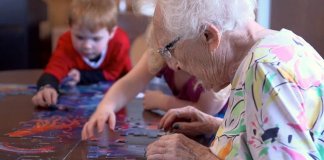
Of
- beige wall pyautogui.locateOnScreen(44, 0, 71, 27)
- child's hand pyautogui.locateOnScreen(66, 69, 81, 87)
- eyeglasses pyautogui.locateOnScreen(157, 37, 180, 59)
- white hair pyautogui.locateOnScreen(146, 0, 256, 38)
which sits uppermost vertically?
beige wall pyautogui.locateOnScreen(44, 0, 71, 27)

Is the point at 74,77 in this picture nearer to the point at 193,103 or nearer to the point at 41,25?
the point at 193,103

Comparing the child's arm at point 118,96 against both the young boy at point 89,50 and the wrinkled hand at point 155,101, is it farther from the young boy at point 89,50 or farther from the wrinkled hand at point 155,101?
the young boy at point 89,50

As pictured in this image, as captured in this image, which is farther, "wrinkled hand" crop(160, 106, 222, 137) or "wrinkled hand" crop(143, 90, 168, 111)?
"wrinkled hand" crop(143, 90, 168, 111)

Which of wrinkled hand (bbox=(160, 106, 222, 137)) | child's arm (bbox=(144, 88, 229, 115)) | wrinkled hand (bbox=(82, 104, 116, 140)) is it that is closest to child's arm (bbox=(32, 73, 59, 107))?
wrinkled hand (bbox=(82, 104, 116, 140))

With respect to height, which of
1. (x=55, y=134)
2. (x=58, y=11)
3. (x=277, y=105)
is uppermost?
(x=58, y=11)

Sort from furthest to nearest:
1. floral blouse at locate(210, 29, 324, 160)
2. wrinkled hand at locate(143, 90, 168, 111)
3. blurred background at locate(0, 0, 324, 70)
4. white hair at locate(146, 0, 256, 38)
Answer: blurred background at locate(0, 0, 324, 70) → wrinkled hand at locate(143, 90, 168, 111) → white hair at locate(146, 0, 256, 38) → floral blouse at locate(210, 29, 324, 160)

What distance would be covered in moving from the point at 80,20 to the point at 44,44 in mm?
1862

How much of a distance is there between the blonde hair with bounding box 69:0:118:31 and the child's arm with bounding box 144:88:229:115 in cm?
50

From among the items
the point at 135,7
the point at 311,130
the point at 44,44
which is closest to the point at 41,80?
the point at 135,7

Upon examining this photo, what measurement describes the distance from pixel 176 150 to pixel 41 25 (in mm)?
3003

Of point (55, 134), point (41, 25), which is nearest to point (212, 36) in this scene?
point (55, 134)

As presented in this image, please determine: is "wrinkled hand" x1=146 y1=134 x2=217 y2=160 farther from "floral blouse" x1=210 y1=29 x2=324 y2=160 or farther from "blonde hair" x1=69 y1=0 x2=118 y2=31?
"blonde hair" x1=69 y1=0 x2=118 y2=31

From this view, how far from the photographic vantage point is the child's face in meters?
2.26

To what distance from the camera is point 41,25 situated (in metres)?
3.96
